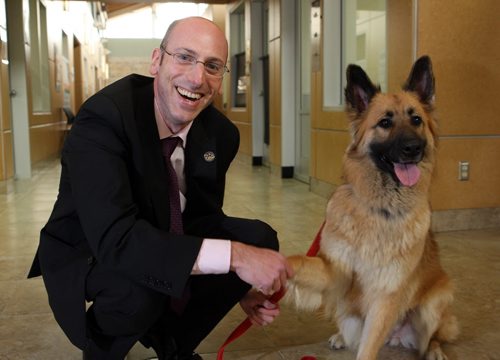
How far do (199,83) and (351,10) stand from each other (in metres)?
4.26

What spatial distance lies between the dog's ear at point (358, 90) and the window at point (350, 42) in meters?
2.40

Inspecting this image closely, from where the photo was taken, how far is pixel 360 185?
204 centimetres

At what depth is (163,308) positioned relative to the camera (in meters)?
1.68

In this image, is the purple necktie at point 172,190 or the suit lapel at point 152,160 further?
the purple necktie at point 172,190

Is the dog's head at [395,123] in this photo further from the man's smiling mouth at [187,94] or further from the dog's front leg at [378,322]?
the man's smiling mouth at [187,94]

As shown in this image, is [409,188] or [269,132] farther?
[269,132]

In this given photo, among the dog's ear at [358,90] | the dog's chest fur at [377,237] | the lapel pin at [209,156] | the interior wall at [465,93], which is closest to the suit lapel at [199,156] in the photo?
the lapel pin at [209,156]

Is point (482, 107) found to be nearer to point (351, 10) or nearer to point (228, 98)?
point (351, 10)

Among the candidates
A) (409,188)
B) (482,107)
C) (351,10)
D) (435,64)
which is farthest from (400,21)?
(409,188)

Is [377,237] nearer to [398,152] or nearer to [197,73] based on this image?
[398,152]

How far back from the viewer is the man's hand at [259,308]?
5.70ft

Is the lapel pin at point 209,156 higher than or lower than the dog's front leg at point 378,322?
higher

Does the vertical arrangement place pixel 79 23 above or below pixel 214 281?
above

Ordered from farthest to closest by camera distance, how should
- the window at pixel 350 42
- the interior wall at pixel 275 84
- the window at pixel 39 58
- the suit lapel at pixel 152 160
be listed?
the window at pixel 39 58 → the interior wall at pixel 275 84 → the window at pixel 350 42 → the suit lapel at pixel 152 160
